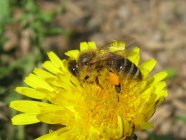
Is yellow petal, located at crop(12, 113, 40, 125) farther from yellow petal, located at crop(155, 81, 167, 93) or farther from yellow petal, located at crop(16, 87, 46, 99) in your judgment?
yellow petal, located at crop(155, 81, 167, 93)

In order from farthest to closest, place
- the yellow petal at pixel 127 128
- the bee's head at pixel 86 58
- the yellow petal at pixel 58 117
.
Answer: the bee's head at pixel 86 58 < the yellow petal at pixel 58 117 < the yellow petal at pixel 127 128

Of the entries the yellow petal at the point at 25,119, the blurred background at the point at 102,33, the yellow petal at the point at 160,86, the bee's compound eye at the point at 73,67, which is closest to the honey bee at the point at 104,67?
the bee's compound eye at the point at 73,67

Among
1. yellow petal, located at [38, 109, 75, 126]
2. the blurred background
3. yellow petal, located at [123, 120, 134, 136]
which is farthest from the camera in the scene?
the blurred background

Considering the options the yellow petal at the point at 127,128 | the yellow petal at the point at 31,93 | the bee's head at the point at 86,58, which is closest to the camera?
the yellow petal at the point at 127,128

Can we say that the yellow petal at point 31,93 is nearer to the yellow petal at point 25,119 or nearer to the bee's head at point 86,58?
the yellow petal at point 25,119

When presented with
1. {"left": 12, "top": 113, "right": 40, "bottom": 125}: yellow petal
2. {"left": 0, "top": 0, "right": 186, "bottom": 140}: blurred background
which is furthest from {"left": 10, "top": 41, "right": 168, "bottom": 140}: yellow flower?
{"left": 0, "top": 0, "right": 186, "bottom": 140}: blurred background

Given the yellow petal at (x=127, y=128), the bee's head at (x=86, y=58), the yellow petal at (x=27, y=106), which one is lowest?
the yellow petal at (x=127, y=128)

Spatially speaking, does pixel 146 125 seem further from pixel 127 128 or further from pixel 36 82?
pixel 36 82

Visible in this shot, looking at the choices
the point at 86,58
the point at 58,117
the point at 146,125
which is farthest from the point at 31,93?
the point at 146,125

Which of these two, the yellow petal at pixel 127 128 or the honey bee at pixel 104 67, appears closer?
the yellow petal at pixel 127 128
